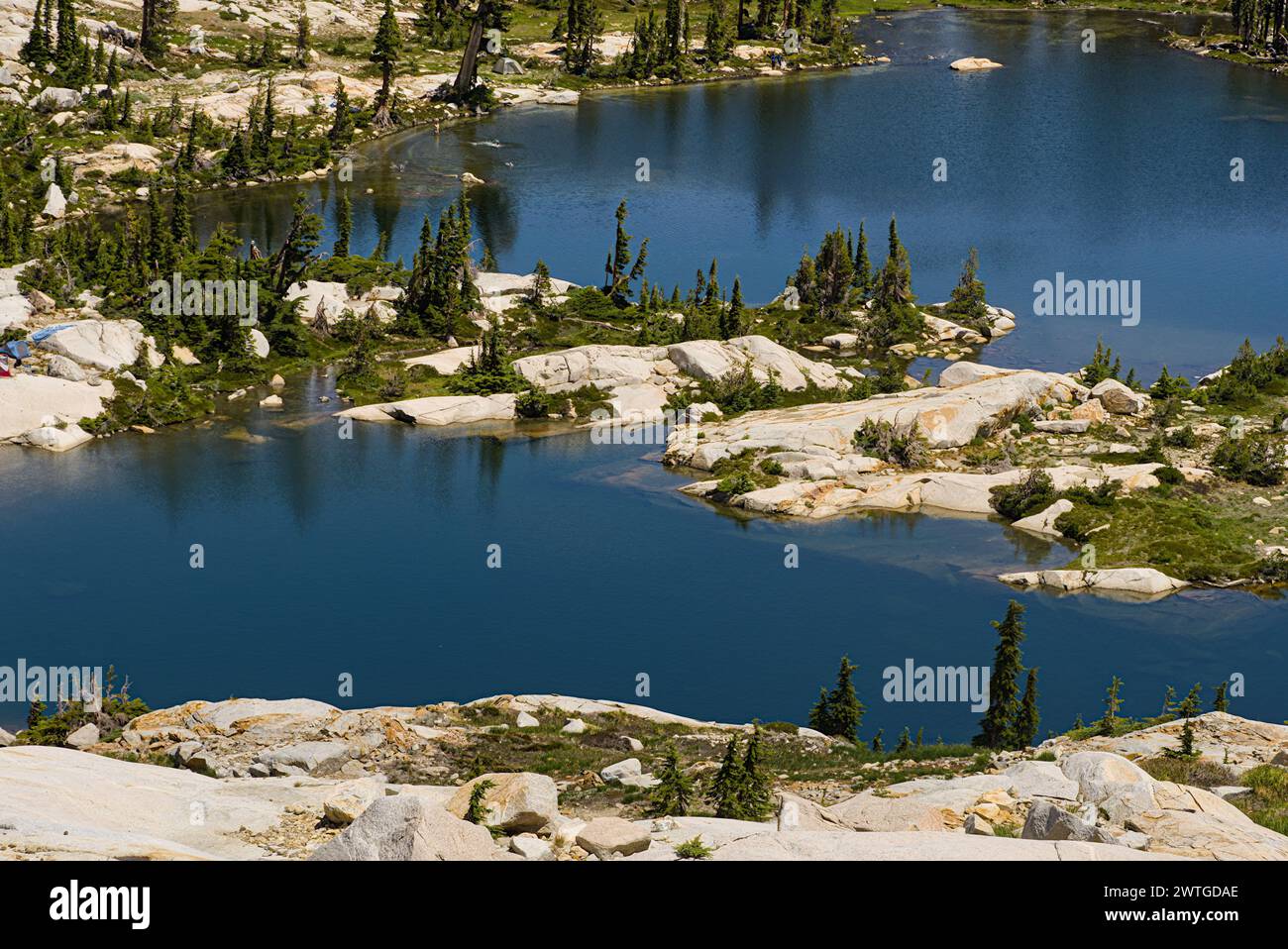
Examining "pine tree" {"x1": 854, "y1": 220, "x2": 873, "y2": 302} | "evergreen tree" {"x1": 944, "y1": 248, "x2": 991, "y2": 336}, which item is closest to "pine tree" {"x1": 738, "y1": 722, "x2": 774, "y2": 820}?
"evergreen tree" {"x1": 944, "y1": 248, "x2": 991, "y2": 336}

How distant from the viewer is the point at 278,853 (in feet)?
105

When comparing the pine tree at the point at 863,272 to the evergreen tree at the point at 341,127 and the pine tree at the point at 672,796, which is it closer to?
the evergreen tree at the point at 341,127

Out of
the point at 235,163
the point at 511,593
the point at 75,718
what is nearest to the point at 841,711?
the point at 511,593

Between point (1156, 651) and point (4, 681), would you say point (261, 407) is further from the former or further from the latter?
point (1156, 651)

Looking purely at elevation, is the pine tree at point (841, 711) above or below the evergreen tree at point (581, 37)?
below

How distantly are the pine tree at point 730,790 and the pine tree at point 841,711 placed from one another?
51.4 feet

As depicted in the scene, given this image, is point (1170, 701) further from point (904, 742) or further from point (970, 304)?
point (970, 304)

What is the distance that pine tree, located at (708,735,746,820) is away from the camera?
37.3 meters

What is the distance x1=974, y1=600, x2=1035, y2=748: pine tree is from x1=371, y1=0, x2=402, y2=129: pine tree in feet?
327

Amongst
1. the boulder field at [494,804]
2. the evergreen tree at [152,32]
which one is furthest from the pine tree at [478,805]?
the evergreen tree at [152,32]

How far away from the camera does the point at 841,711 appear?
53.6 meters

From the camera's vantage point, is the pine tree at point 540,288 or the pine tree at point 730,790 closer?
the pine tree at point 730,790

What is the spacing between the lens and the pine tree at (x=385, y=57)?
451 ft

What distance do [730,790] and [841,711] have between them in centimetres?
1649
